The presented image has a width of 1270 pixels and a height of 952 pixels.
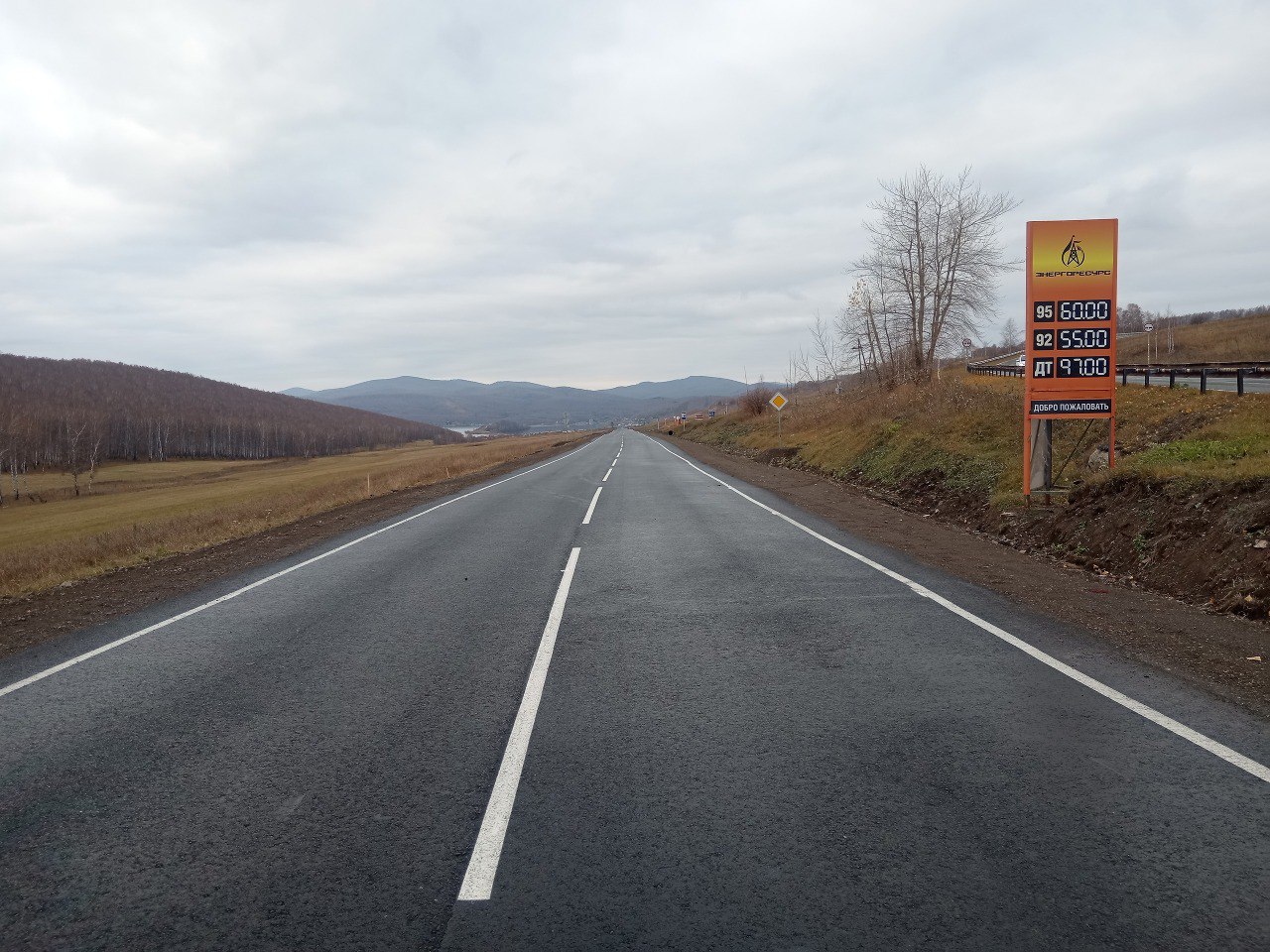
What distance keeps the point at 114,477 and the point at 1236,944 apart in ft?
339

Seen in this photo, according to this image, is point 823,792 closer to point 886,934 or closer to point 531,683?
point 886,934

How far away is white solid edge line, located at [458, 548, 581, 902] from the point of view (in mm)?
3113

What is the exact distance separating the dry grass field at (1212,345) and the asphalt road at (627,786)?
61.5 metres

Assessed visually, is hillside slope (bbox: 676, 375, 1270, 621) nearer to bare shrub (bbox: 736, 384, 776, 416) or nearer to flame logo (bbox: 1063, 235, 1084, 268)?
flame logo (bbox: 1063, 235, 1084, 268)

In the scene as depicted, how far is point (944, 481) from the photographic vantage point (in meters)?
18.3

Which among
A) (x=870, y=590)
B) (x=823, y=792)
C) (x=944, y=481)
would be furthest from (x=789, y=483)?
(x=823, y=792)

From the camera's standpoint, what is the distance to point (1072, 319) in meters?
13.1

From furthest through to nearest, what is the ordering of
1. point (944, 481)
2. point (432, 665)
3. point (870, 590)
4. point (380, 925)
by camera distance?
point (944, 481)
point (870, 590)
point (432, 665)
point (380, 925)

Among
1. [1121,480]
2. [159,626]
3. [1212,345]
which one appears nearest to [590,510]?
[159,626]

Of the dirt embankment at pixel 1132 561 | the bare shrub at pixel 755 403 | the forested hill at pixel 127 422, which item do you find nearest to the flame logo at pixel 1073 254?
the dirt embankment at pixel 1132 561

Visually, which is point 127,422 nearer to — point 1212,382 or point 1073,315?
point 1212,382

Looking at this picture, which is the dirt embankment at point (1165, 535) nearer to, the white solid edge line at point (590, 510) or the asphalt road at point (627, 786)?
the asphalt road at point (627, 786)

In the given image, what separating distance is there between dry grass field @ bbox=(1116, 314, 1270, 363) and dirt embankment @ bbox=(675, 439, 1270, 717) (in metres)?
53.2

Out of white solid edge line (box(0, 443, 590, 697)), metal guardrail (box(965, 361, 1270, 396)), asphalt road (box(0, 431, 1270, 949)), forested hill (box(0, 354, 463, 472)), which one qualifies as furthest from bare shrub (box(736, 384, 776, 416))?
forested hill (box(0, 354, 463, 472))
